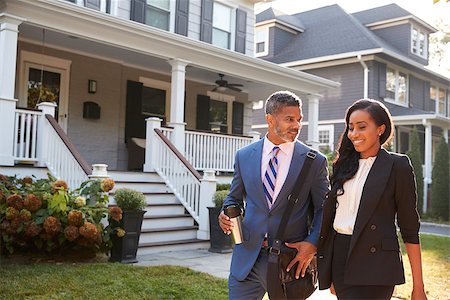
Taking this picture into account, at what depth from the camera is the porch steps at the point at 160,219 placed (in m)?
7.67

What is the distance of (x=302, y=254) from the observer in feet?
8.00

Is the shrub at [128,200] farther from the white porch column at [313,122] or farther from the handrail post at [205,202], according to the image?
the white porch column at [313,122]

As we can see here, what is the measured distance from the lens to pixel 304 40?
21484 mm

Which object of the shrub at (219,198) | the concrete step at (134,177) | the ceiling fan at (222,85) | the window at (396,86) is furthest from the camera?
the window at (396,86)

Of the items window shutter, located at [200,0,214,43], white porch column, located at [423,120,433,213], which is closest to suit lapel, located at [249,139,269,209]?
window shutter, located at [200,0,214,43]

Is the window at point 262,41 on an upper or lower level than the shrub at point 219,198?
upper

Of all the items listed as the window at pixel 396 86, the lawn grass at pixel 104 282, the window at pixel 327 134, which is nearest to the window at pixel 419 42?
the window at pixel 396 86

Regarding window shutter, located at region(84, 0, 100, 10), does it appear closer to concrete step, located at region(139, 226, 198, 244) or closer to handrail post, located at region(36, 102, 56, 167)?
handrail post, located at region(36, 102, 56, 167)

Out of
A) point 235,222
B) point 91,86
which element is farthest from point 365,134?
point 91,86

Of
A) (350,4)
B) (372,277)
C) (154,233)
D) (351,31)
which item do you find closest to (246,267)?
(372,277)

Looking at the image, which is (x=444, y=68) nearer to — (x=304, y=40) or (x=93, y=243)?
(x=304, y=40)

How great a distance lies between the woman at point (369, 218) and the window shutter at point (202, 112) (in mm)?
10587

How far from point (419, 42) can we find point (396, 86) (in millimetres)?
3288

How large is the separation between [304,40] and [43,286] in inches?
723
